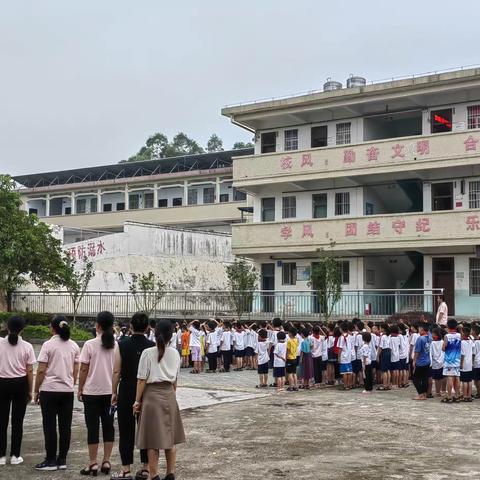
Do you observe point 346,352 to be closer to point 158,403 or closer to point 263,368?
point 263,368

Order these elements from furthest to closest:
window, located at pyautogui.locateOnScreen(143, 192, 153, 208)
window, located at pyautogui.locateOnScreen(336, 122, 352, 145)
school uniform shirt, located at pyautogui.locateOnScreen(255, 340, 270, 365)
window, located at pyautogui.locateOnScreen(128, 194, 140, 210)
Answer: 1. window, located at pyautogui.locateOnScreen(128, 194, 140, 210)
2. window, located at pyautogui.locateOnScreen(143, 192, 153, 208)
3. window, located at pyautogui.locateOnScreen(336, 122, 352, 145)
4. school uniform shirt, located at pyautogui.locateOnScreen(255, 340, 270, 365)

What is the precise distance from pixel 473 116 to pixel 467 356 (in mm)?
15855

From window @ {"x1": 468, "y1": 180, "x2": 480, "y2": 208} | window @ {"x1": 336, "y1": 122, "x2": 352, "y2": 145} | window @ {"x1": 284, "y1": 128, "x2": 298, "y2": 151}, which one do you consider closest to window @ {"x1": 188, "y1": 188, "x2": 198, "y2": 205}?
window @ {"x1": 284, "y1": 128, "x2": 298, "y2": 151}

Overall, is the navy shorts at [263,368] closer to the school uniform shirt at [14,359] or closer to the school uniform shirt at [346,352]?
the school uniform shirt at [346,352]

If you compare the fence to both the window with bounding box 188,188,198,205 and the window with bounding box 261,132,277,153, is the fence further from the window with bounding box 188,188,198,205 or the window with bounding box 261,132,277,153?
the window with bounding box 188,188,198,205

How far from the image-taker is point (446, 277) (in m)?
28.2

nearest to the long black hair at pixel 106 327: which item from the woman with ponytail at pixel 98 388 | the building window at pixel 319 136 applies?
the woman with ponytail at pixel 98 388

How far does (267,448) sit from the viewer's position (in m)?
9.09

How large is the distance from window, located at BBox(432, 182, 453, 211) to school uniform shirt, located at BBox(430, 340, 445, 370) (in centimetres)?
1453

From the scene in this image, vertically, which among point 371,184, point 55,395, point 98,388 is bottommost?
point 55,395

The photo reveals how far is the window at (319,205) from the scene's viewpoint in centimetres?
3073

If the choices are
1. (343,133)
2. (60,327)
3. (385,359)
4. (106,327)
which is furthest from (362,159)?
(106,327)

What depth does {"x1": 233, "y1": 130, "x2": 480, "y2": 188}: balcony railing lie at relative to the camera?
26.7 metres

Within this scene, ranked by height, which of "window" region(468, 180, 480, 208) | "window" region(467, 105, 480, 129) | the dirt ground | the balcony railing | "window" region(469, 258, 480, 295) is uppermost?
"window" region(467, 105, 480, 129)
